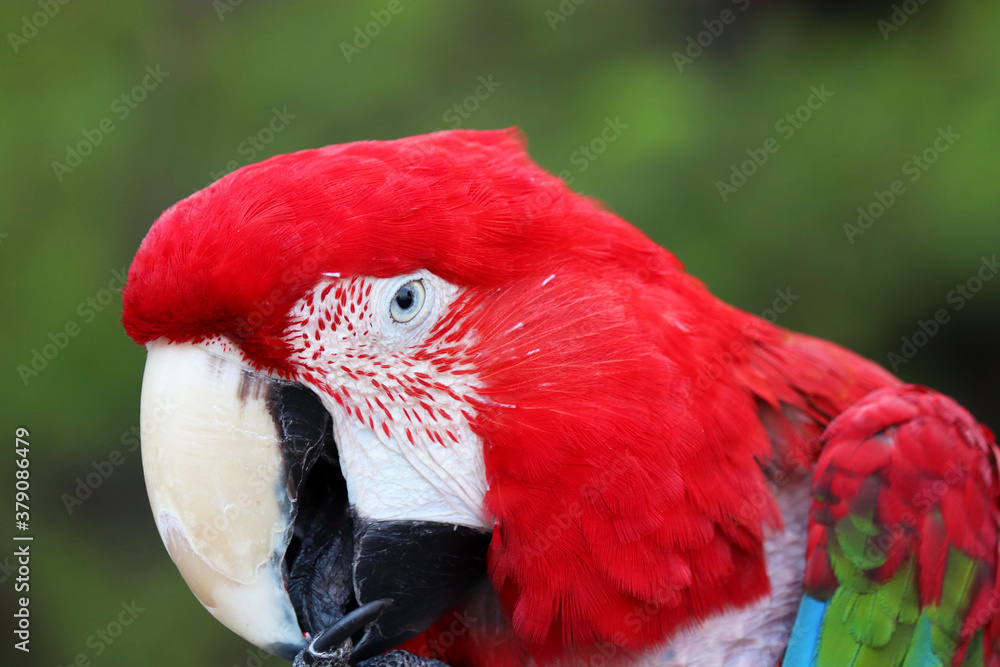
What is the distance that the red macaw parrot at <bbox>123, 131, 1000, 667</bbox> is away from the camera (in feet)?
3.40

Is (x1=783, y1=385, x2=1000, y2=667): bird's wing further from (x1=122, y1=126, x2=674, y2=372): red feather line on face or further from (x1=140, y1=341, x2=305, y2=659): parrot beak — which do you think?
(x1=140, y1=341, x2=305, y2=659): parrot beak

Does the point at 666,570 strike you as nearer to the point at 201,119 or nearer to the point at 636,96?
the point at 636,96

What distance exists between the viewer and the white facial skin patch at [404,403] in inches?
42.4

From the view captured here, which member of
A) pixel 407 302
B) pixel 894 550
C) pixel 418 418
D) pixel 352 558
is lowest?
pixel 352 558

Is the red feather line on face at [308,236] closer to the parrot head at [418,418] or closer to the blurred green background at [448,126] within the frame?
the parrot head at [418,418]

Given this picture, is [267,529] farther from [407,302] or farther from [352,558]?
[407,302]

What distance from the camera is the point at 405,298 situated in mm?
1090

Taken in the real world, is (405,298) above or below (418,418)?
above

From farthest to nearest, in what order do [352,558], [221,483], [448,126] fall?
1. [448,126]
2. [352,558]
3. [221,483]

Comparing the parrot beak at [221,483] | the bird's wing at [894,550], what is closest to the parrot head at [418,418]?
the parrot beak at [221,483]

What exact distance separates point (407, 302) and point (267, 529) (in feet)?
1.14

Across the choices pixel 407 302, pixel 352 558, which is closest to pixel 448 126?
pixel 407 302

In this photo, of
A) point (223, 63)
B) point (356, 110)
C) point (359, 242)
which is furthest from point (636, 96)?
point (359, 242)

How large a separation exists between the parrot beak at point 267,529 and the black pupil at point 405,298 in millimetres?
170
